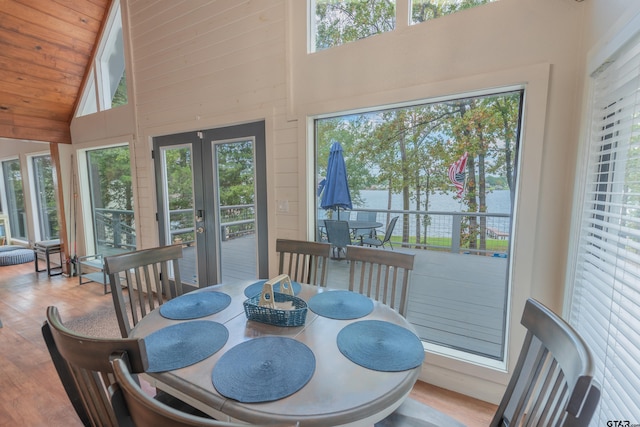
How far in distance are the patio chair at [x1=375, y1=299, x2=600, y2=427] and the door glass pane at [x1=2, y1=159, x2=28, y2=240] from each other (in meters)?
7.94

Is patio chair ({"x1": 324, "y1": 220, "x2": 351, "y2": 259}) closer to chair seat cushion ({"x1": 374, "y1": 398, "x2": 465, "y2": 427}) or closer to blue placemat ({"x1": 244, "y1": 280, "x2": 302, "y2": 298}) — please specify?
blue placemat ({"x1": 244, "y1": 280, "x2": 302, "y2": 298})

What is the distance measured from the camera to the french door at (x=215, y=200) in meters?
2.76

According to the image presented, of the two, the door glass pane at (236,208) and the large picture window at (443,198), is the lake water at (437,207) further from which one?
the door glass pane at (236,208)

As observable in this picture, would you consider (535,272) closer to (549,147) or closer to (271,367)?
(549,147)

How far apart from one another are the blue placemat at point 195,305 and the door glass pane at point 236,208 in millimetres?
1200

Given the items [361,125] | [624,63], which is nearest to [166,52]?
[361,125]

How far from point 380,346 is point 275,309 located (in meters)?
0.48

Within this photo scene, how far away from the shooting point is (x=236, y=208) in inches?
117

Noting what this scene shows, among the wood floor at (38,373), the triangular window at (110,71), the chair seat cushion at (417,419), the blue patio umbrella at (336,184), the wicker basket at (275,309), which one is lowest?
the wood floor at (38,373)

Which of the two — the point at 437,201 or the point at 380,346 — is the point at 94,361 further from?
the point at 437,201

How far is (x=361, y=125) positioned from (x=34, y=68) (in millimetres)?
4106

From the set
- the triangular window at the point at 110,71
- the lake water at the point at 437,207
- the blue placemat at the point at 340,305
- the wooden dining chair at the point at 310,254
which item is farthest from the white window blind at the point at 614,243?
the triangular window at the point at 110,71

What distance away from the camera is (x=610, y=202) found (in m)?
1.22

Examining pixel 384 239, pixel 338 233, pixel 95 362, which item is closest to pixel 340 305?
pixel 95 362
